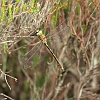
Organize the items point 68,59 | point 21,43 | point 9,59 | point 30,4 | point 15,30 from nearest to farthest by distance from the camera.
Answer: point 30,4 < point 15,30 < point 68,59 < point 21,43 < point 9,59

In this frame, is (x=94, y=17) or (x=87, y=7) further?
(x=94, y=17)

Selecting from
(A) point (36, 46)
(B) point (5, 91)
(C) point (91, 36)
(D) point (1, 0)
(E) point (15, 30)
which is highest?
(D) point (1, 0)

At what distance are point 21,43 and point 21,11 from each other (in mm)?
1464

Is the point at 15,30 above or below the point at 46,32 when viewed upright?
above

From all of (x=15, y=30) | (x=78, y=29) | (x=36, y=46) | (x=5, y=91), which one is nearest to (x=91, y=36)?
(x=78, y=29)

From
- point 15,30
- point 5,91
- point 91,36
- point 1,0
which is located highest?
point 1,0

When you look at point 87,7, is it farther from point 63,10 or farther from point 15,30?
point 15,30

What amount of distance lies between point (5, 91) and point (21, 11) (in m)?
2.49

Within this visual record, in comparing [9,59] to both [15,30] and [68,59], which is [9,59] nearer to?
[68,59]

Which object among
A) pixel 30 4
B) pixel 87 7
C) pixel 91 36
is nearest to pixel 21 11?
pixel 30 4

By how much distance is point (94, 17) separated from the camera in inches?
115

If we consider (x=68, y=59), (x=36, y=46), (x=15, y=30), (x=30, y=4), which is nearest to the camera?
(x=30, y=4)

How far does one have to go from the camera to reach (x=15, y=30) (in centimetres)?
263

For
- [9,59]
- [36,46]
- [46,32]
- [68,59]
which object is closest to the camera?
[36,46]
